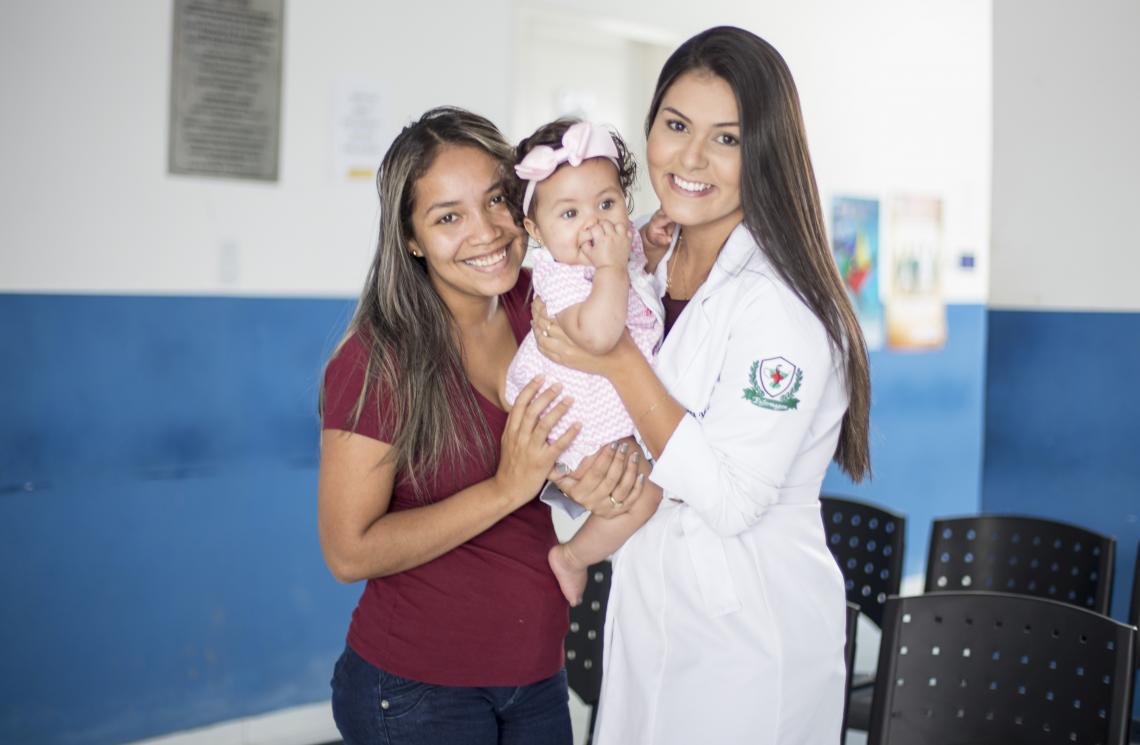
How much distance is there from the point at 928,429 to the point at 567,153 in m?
4.62

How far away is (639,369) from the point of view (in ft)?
5.46

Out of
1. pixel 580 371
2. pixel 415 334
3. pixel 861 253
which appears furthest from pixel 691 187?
pixel 861 253

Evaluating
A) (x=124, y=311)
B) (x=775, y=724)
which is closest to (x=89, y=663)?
(x=124, y=311)

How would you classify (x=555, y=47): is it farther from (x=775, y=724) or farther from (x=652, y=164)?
(x=775, y=724)

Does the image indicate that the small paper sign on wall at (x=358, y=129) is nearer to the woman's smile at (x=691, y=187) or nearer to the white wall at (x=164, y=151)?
the white wall at (x=164, y=151)

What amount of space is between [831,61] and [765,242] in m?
3.97

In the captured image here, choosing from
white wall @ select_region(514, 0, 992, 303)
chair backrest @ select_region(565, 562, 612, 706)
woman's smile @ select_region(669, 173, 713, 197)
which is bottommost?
chair backrest @ select_region(565, 562, 612, 706)

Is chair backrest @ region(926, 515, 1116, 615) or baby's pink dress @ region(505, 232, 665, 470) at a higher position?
baby's pink dress @ region(505, 232, 665, 470)

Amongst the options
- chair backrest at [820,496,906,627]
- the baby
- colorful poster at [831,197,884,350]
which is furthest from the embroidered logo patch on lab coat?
colorful poster at [831,197,884,350]

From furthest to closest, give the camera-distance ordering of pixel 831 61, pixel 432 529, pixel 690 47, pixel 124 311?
pixel 831 61, pixel 124 311, pixel 690 47, pixel 432 529

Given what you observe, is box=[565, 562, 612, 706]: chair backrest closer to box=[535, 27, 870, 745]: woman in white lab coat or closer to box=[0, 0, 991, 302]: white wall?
box=[535, 27, 870, 745]: woman in white lab coat

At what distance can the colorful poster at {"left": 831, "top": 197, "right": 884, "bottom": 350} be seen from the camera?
536 centimetres

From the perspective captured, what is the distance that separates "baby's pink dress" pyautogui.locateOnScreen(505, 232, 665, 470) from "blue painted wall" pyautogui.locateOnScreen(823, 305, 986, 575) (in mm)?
3832

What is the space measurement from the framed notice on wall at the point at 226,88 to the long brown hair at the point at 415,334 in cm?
187
